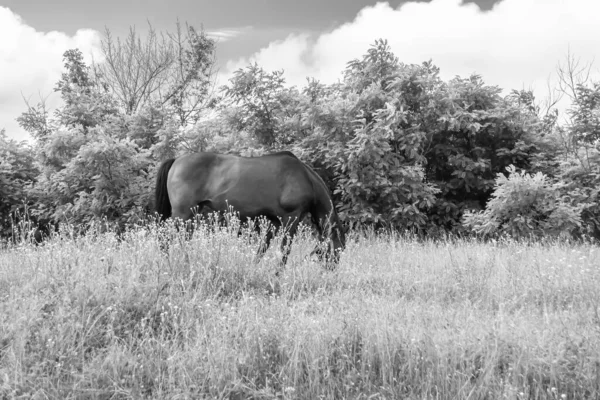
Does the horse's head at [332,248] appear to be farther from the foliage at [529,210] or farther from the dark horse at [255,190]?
the foliage at [529,210]

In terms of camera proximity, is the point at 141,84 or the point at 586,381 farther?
the point at 141,84

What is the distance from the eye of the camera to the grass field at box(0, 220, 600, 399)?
3252 mm

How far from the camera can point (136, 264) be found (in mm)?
5402

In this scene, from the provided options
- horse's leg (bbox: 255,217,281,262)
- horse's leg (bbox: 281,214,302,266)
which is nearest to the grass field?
horse's leg (bbox: 255,217,281,262)

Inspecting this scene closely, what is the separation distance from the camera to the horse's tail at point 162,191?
7816 mm

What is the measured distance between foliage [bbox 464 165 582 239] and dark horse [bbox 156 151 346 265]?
14.1ft

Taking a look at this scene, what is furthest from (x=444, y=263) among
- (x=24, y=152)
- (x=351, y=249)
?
(x=24, y=152)

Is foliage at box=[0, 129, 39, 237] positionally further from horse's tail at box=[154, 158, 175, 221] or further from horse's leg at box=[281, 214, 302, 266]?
horse's leg at box=[281, 214, 302, 266]

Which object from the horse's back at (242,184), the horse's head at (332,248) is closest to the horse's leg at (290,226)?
the horse's back at (242,184)

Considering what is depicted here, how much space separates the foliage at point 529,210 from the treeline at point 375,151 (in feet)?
0.10

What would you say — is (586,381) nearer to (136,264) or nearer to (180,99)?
(136,264)

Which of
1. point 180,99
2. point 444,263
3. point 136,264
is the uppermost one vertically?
point 180,99

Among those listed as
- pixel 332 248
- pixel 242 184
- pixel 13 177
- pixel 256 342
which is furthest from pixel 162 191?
pixel 13 177

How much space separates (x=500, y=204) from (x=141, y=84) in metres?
21.5
